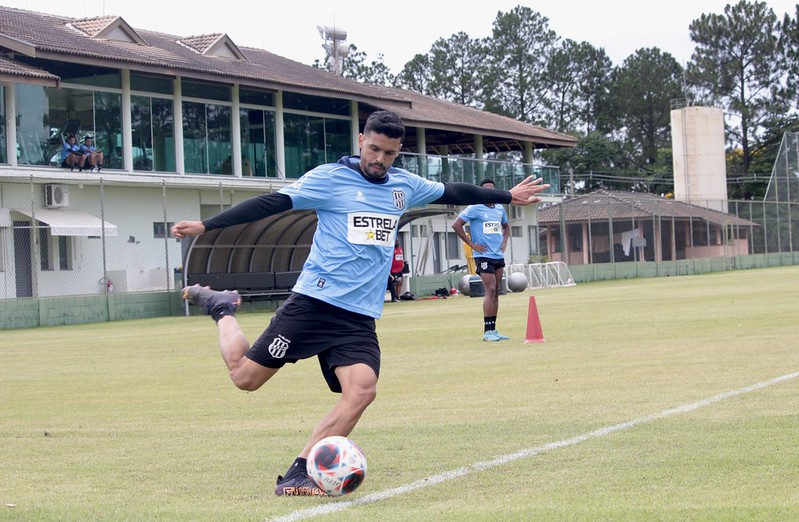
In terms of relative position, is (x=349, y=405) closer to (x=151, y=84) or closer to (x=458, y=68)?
(x=151, y=84)

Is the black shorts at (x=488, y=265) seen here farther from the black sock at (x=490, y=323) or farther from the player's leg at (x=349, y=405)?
the player's leg at (x=349, y=405)

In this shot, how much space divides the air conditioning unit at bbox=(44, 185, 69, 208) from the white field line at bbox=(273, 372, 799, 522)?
27.6 m

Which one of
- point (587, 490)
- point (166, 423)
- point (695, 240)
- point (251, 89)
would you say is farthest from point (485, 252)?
point (695, 240)

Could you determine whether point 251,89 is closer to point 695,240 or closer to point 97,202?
point 97,202

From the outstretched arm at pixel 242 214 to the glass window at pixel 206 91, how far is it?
117ft

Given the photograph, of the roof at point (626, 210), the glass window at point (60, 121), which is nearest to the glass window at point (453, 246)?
the roof at point (626, 210)

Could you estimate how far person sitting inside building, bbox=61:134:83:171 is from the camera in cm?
3594

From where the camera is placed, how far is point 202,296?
746 cm

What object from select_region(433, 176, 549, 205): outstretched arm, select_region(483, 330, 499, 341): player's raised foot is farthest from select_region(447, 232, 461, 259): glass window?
select_region(433, 176, 549, 205): outstretched arm

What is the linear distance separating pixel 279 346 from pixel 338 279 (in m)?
0.50

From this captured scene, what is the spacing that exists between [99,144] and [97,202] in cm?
225

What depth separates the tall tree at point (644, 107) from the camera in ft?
336

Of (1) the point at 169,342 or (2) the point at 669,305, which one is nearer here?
(1) the point at 169,342

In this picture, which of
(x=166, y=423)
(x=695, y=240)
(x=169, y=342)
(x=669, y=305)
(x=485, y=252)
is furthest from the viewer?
(x=695, y=240)
